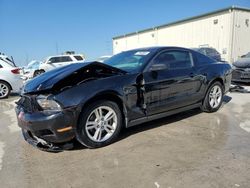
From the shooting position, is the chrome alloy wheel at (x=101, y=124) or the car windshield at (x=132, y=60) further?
the car windshield at (x=132, y=60)

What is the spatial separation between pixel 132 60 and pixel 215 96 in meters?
2.18

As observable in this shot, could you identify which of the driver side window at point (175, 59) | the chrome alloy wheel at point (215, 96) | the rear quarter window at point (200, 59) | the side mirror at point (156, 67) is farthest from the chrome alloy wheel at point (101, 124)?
the chrome alloy wheel at point (215, 96)

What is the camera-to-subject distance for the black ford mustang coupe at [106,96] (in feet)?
12.0

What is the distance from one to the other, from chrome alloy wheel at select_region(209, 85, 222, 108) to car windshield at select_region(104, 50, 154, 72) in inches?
72.7

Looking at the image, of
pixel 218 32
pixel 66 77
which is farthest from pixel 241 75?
pixel 218 32

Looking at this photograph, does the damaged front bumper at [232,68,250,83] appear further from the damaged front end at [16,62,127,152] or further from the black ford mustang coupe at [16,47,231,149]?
the damaged front end at [16,62,127,152]

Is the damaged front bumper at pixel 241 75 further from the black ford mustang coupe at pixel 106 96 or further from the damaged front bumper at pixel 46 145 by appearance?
the damaged front bumper at pixel 46 145

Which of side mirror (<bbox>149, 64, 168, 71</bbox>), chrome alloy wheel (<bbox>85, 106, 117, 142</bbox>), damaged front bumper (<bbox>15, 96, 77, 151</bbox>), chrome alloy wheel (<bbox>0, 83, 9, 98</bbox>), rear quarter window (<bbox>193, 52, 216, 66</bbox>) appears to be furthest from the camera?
chrome alloy wheel (<bbox>0, 83, 9, 98</bbox>)

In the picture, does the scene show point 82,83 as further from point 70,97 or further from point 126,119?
point 126,119

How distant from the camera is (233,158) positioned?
3.54 meters

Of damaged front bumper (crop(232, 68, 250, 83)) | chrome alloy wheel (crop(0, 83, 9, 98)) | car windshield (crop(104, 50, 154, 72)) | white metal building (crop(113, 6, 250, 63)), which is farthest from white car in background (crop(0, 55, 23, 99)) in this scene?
white metal building (crop(113, 6, 250, 63))

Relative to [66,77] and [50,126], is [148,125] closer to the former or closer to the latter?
[66,77]

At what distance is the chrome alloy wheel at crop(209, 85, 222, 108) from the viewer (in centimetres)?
582

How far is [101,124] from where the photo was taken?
13.2 feet
